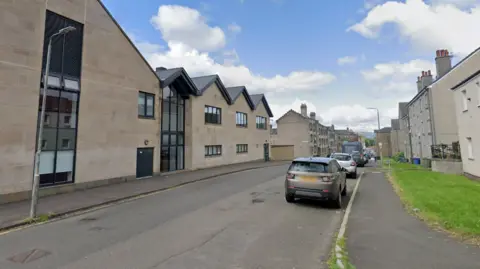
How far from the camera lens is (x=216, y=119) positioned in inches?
987

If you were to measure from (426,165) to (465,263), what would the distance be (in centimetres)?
2828

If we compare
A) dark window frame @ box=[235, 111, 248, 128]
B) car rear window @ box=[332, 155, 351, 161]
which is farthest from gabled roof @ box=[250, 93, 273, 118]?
car rear window @ box=[332, 155, 351, 161]

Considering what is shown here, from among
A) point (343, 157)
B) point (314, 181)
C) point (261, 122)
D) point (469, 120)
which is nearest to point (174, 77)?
point (343, 157)

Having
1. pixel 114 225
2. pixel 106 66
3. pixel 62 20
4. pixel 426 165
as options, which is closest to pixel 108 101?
pixel 106 66

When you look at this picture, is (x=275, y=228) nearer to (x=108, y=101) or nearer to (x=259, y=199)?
A: (x=259, y=199)

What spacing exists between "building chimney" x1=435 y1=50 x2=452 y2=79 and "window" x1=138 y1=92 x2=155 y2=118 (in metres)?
28.9

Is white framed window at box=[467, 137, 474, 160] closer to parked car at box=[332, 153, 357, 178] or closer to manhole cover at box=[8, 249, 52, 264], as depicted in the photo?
parked car at box=[332, 153, 357, 178]

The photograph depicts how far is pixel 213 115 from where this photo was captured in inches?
970

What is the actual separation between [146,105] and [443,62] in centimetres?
3044

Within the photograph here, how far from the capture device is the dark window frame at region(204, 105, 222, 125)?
77.9 feet

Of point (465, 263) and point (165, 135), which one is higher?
point (165, 135)

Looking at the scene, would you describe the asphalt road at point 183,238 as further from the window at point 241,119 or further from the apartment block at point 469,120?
the window at point 241,119

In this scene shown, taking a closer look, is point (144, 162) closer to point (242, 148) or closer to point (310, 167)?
point (310, 167)

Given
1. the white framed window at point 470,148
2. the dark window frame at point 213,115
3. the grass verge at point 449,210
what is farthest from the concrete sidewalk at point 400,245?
the dark window frame at point 213,115
